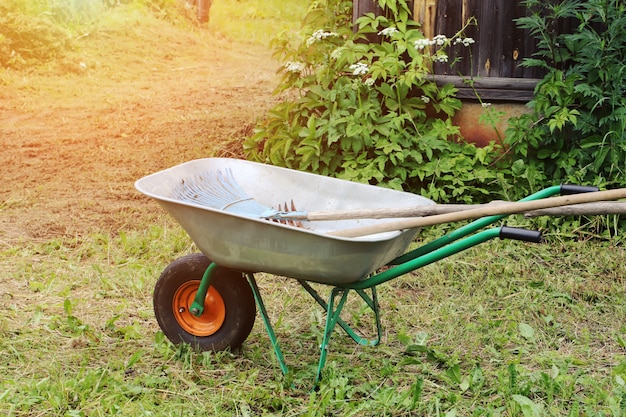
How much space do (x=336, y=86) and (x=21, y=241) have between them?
2065 millimetres

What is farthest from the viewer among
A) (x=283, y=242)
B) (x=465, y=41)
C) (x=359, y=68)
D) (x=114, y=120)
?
(x=114, y=120)

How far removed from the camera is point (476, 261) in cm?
409

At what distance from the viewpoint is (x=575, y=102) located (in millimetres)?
4473

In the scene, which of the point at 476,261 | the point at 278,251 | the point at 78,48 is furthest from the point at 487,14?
the point at 78,48

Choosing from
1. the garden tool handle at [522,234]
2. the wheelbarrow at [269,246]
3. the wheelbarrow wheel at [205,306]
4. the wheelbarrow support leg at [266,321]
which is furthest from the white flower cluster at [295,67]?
the garden tool handle at [522,234]

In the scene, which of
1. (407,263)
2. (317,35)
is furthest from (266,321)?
(317,35)

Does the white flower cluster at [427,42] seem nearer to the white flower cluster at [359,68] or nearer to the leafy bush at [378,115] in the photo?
the leafy bush at [378,115]

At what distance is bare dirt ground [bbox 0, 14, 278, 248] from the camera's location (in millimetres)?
5125

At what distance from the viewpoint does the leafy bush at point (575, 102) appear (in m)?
4.20

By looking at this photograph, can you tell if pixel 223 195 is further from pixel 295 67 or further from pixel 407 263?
pixel 295 67

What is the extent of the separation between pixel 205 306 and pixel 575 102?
2.60m

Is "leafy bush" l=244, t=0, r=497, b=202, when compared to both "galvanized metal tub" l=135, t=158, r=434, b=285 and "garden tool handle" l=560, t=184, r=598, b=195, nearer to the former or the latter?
"galvanized metal tub" l=135, t=158, r=434, b=285

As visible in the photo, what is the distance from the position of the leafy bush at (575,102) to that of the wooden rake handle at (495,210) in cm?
200

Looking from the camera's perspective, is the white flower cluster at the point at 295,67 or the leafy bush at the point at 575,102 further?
the white flower cluster at the point at 295,67
